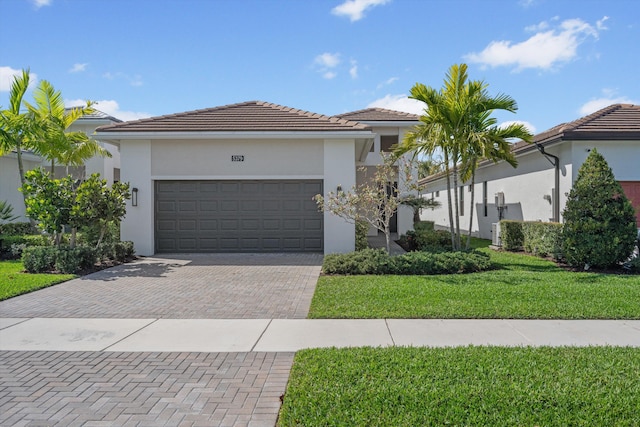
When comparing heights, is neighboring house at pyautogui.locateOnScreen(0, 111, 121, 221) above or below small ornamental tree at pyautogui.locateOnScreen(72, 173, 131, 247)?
above

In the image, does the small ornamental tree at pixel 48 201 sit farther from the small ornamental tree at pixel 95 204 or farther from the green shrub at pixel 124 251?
the green shrub at pixel 124 251

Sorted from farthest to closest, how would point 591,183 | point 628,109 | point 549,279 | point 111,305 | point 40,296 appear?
point 628,109, point 591,183, point 549,279, point 40,296, point 111,305

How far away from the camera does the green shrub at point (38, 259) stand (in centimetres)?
1060

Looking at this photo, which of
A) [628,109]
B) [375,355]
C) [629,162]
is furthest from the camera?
[628,109]

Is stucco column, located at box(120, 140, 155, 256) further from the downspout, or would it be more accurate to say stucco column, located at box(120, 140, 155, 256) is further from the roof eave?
the downspout

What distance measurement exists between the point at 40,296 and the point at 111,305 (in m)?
1.78

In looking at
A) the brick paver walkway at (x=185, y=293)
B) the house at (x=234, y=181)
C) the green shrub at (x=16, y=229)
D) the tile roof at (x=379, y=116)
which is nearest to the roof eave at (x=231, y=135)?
the house at (x=234, y=181)

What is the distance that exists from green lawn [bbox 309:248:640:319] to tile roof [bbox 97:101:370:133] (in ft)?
17.5

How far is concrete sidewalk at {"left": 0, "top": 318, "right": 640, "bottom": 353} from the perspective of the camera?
5320 millimetres

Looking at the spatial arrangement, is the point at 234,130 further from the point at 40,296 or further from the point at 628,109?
the point at 628,109

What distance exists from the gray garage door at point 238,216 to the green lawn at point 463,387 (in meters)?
8.81

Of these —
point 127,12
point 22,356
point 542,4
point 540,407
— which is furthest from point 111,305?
point 542,4

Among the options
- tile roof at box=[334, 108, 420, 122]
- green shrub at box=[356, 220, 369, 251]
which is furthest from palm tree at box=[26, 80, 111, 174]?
tile roof at box=[334, 108, 420, 122]

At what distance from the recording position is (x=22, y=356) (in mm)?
5027
